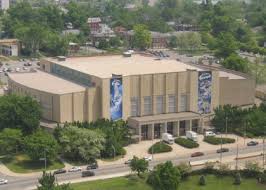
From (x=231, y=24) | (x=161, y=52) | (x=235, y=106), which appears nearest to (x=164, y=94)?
(x=235, y=106)

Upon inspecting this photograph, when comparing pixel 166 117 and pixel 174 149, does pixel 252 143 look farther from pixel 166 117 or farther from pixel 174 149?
pixel 166 117

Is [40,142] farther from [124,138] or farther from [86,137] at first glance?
[124,138]

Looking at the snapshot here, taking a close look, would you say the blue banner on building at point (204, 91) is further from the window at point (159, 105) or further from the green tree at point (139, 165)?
the green tree at point (139, 165)

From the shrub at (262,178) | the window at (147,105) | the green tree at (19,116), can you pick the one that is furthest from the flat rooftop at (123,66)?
the shrub at (262,178)

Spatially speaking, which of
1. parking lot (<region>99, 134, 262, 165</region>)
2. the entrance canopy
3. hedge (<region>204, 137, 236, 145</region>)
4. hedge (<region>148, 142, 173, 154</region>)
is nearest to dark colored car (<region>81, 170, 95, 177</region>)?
parking lot (<region>99, 134, 262, 165</region>)

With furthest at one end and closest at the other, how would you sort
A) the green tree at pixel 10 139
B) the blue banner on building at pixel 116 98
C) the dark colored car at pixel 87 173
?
the blue banner on building at pixel 116 98
the green tree at pixel 10 139
the dark colored car at pixel 87 173

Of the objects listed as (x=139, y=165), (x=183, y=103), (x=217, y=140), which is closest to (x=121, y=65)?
(x=183, y=103)

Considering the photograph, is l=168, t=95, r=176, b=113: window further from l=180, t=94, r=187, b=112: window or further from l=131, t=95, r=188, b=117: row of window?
l=180, t=94, r=187, b=112: window
